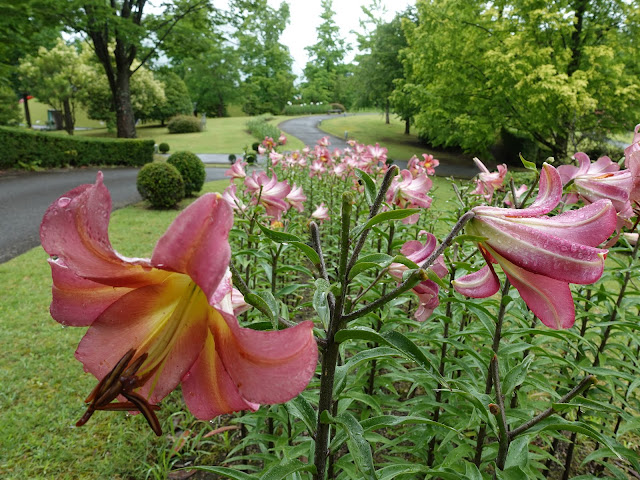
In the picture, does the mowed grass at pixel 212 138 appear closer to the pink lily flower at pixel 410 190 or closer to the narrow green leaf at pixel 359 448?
the pink lily flower at pixel 410 190

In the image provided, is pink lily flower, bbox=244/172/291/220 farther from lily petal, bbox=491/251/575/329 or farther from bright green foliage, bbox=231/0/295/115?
bright green foliage, bbox=231/0/295/115

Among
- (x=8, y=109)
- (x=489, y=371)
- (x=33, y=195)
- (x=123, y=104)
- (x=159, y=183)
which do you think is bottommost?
(x=33, y=195)

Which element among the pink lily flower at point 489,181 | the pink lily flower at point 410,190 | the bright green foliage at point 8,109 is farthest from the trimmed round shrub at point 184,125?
the pink lily flower at point 410,190

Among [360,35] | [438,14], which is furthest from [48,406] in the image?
[360,35]

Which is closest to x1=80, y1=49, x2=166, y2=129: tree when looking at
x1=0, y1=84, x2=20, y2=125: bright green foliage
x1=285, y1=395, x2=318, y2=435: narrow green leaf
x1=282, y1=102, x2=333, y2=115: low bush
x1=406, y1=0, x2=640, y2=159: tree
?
x1=0, y1=84, x2=20, y2=125: bright green foliage

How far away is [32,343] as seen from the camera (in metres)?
3.16

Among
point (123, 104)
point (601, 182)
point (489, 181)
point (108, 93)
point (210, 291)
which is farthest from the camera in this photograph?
point (108, 93)

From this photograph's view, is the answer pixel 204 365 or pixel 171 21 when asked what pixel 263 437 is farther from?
pixel 171 21

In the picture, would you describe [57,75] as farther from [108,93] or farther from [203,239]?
[203,239]

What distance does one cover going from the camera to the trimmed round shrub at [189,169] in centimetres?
848

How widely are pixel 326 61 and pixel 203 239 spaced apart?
2114 inches

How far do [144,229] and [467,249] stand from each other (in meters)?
5.18

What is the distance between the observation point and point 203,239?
39cm

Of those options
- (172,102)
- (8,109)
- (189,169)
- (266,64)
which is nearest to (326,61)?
(266,64)
